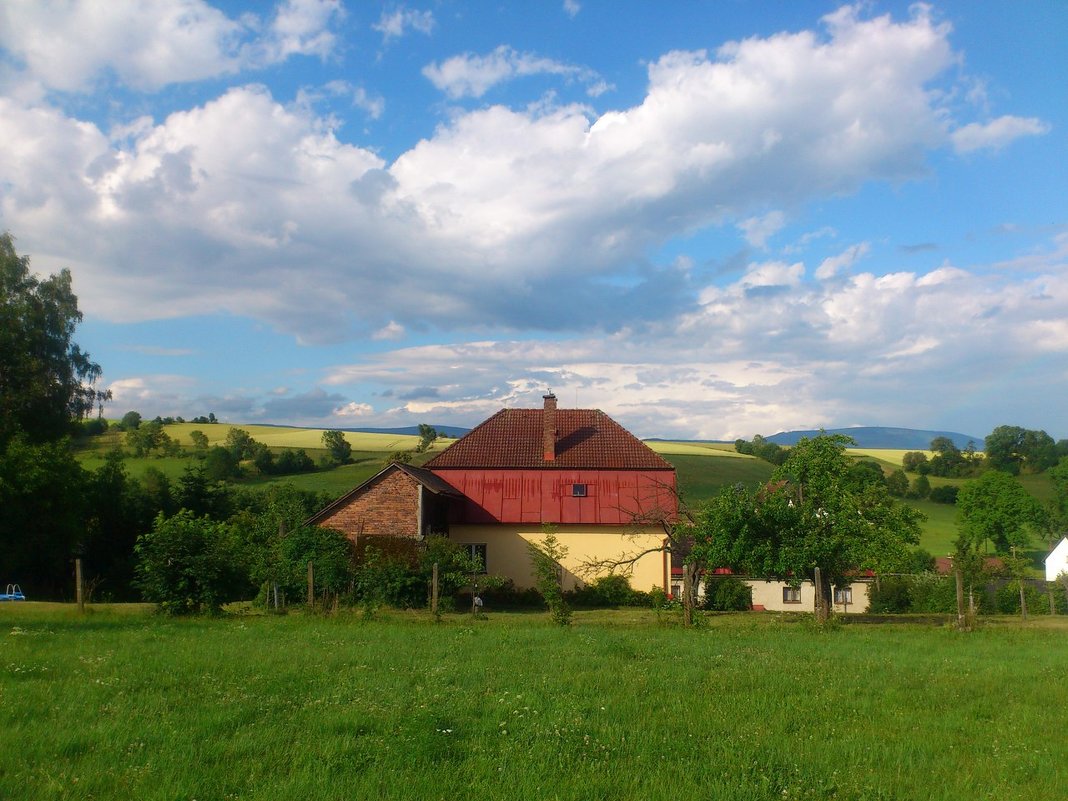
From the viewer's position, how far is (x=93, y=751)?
24.0 feet

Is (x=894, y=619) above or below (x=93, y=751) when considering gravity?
below

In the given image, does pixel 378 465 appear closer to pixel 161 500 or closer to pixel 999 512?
pixel 161 500

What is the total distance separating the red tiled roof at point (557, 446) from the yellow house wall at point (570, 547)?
114 inches

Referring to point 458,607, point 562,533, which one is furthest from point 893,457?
point 458,607

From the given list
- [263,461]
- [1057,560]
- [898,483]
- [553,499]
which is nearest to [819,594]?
[553,499]

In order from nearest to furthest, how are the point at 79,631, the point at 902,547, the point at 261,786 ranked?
the point at 261,786
the point at 79,631
the point at 902,547

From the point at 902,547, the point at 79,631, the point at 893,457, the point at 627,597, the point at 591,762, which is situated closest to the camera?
the point at 591,762

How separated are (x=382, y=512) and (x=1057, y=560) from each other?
56606 mm

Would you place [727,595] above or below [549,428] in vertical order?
Answer: below

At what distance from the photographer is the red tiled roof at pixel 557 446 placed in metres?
38.2

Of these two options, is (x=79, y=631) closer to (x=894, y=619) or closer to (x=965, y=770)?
(x=965, y=770)

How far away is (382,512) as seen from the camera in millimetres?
31875

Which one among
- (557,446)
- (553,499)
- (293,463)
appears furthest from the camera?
(293,463)

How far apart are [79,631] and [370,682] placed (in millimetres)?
9750
